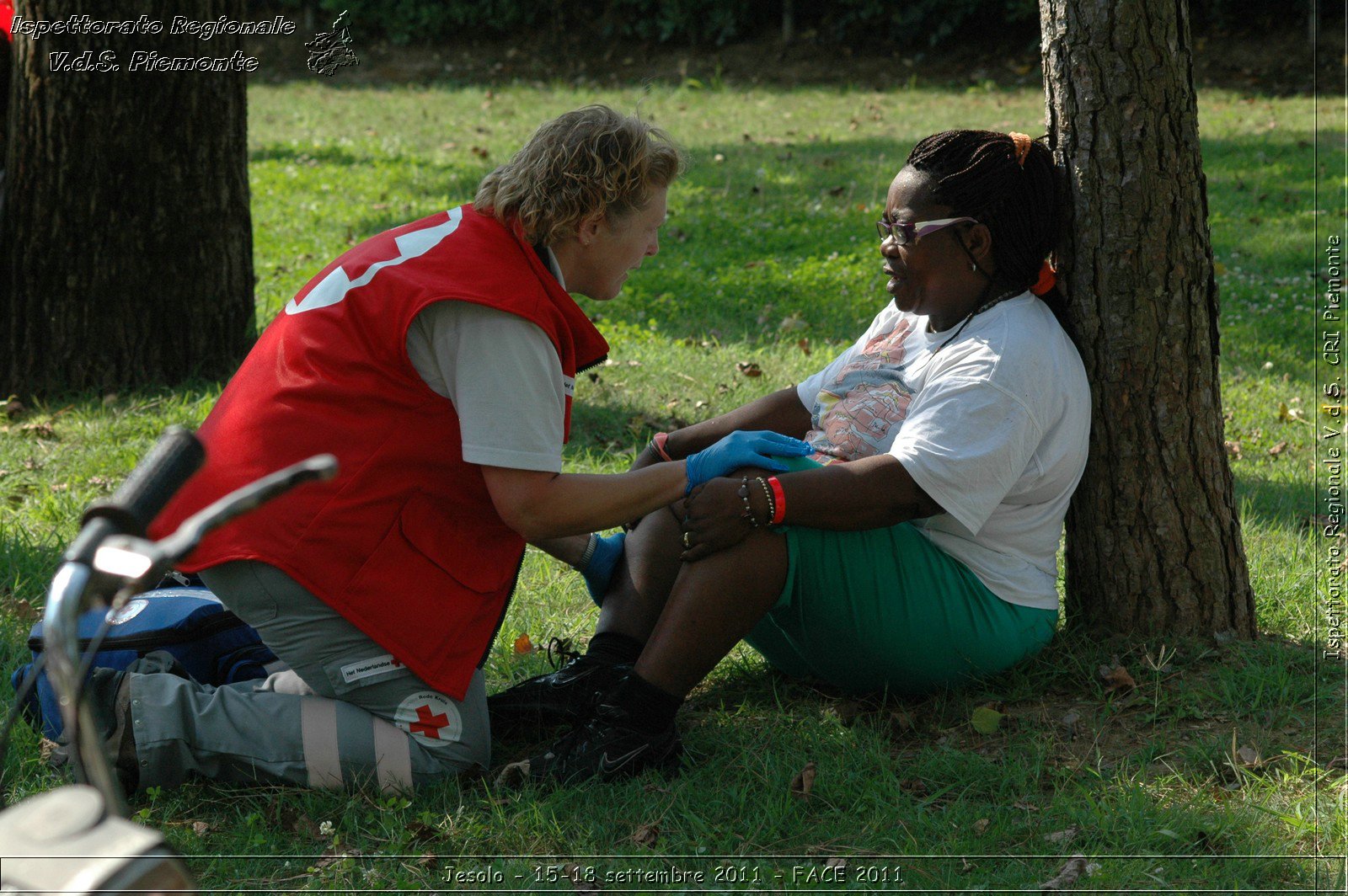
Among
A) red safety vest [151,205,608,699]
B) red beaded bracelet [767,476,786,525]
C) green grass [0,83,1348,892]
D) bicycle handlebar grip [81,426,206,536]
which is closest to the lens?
bicycle handlebar grip [81,426,206,536]

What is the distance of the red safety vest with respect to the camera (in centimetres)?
262

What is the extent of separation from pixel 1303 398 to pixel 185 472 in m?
5.01

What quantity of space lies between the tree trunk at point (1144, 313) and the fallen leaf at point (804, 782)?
100 cm

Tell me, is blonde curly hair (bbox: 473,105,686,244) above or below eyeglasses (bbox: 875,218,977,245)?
above

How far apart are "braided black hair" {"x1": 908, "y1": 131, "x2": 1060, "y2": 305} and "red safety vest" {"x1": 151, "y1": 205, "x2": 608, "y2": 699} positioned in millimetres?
951

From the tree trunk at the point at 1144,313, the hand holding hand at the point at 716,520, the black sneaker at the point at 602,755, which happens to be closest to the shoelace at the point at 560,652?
the black sneaker at the point at 602,755

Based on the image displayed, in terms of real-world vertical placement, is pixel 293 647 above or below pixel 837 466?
below

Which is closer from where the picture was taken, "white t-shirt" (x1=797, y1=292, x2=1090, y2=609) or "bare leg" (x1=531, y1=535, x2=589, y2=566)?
"white t-shirt" (x1=797, y1=292, x2=1090, y2=609)

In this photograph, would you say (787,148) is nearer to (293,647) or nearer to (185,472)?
(293,647)

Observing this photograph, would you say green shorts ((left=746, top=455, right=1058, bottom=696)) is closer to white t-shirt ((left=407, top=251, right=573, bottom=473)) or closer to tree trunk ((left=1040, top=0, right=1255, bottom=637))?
tree trunk ((left=1040, top=0, right=1255, bottom=637))

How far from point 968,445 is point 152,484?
1.86 metres

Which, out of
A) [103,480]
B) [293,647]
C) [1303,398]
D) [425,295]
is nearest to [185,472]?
[425,295]

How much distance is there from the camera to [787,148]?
10.4 meters

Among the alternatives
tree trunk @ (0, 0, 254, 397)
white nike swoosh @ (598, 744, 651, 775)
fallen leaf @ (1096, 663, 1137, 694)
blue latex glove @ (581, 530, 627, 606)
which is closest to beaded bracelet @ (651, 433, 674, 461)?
blue latex glove @ (581, 530, 627, 606)
